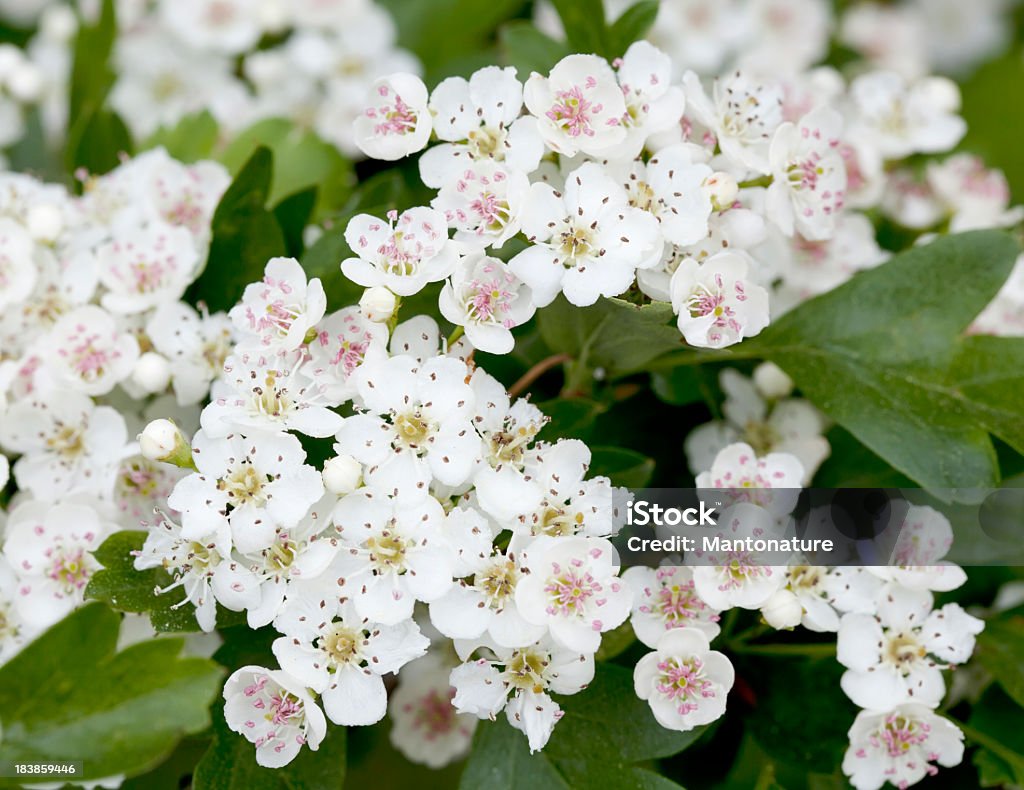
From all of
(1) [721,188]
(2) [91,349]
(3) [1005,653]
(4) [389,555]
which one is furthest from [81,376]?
(3) [1005,653]

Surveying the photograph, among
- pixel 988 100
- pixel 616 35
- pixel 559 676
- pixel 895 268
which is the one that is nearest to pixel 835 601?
pixel 559 676

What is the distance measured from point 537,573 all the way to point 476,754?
0.26 meters

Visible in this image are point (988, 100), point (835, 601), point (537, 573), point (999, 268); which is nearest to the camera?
point (537, 573)

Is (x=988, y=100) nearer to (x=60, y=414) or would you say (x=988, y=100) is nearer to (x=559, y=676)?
(x=559, y=676)

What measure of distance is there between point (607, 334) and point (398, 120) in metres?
0.27

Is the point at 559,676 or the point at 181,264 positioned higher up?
the point at 181,264

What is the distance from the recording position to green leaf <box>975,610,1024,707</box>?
41.4 inches

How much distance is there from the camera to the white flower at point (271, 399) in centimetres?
85

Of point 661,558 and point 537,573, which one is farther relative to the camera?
point 661,558

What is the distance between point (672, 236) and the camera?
91 cm

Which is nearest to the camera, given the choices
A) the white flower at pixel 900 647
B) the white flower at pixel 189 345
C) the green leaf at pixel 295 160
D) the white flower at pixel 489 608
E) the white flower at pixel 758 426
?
the white flower at pixel 489 608

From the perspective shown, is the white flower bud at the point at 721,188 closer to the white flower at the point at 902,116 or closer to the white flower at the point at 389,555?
the white flower at the point at 389,555

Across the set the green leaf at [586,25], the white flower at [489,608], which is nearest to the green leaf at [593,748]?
the white flower at [489,608]

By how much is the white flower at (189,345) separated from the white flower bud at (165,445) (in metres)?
0.14
